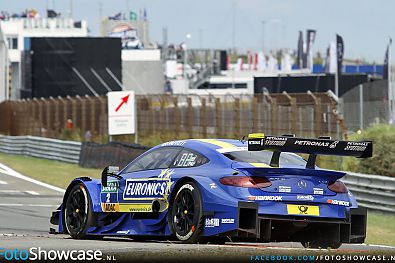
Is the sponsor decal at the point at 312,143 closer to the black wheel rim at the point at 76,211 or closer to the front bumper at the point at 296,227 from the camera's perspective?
the front bumper at the point at 296,227

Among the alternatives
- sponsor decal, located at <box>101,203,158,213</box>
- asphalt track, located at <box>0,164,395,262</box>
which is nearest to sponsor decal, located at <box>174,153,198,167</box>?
sponsor decal, located at <box>101,203,158,213</box>

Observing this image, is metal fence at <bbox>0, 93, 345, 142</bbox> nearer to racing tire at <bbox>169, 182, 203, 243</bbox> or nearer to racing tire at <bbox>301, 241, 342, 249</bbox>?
racing tire at <bbox>301, 241, 342, 249</bbox>

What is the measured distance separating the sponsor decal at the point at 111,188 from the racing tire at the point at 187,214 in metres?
1.33

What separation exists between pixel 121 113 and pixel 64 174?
4.90 metres

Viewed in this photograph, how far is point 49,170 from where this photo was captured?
107 ft

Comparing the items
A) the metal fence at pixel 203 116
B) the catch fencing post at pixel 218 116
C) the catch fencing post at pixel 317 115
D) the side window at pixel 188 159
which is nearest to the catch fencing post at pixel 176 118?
the metal fence at pixel 203 116

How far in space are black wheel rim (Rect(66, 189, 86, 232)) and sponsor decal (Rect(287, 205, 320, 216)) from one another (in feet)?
9.47

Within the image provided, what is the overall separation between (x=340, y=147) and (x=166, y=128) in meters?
25.3

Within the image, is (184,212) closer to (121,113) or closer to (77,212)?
(77,212)

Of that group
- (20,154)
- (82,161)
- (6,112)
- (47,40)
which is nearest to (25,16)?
(47,40)

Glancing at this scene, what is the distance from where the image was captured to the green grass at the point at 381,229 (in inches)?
602

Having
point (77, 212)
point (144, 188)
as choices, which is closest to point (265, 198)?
point (144, 188)

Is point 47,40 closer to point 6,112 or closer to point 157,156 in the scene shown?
point 6,112

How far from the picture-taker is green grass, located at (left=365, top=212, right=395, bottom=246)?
15.3m
